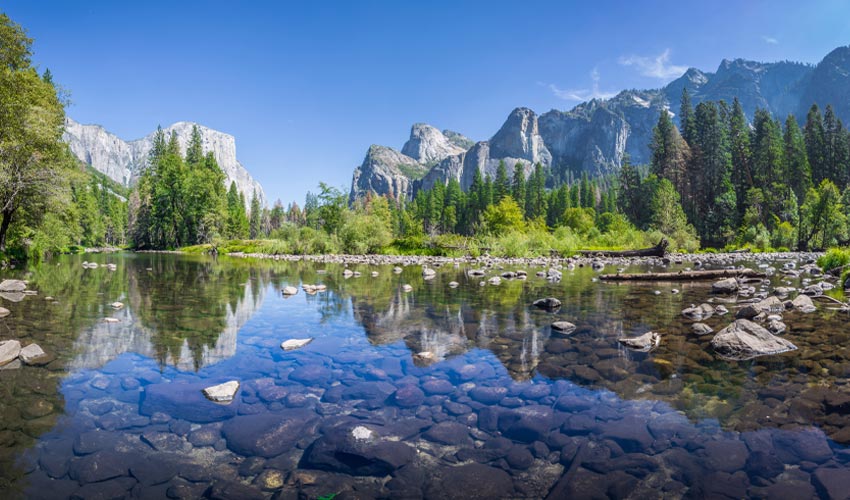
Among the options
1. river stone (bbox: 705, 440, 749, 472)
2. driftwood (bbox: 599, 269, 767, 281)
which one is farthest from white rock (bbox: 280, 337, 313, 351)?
driftwood (bbox: 599, 269, 767, 281)

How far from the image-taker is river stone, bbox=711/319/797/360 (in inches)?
264

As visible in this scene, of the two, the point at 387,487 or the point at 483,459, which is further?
the point at 483,459

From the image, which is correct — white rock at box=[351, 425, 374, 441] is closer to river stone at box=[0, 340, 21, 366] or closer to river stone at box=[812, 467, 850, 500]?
river stone at box=[812, 467, 850, 500]

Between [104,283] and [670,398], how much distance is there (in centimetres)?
2103

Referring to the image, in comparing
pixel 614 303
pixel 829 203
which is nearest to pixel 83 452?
pixel 614 303

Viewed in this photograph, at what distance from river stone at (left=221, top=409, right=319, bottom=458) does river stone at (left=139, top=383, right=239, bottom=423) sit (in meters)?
0.33

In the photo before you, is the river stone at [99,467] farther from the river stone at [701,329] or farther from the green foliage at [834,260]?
the green foliage at [834,260]

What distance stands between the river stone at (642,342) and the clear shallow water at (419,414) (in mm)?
229

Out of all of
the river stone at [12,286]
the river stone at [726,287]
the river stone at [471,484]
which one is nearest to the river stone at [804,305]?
the river stone at [726,287]

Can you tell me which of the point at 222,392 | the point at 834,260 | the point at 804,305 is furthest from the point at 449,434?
the point at 834,260

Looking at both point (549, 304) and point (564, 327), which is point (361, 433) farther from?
point (549, 304)

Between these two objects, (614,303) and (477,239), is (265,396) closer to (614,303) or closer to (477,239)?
(614,303)

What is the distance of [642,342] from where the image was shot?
7285mm

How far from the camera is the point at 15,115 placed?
20297 millimetres
